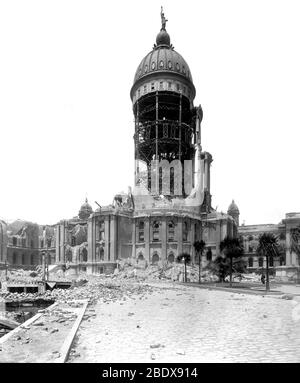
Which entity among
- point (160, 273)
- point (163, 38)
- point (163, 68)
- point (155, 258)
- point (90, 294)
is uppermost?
point (163, 38)

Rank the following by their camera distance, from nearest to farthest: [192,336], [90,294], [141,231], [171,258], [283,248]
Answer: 1. [192,336]
2. [90,294]
3. [171,258]
4. [141,231]
5. [283,248]

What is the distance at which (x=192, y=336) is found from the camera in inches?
607

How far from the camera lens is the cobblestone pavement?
470 inches

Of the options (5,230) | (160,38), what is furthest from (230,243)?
(160,38)

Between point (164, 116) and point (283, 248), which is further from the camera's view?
point (164, 116)

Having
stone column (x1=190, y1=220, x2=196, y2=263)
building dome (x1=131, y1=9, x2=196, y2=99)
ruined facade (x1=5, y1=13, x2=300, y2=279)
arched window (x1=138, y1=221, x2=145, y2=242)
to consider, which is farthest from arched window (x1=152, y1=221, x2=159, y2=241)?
building dome (x1=131, y1=9, x2=196, y2=99)

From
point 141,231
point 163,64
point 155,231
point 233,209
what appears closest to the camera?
point 155,231

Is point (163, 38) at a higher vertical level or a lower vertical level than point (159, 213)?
higher

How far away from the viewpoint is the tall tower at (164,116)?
307 ft

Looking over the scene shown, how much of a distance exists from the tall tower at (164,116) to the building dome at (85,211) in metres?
20.6

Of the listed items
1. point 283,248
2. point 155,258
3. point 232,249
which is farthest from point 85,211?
point 232,249

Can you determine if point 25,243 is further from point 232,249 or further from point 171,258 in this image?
point 232,249

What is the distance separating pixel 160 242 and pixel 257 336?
6684 centimetres

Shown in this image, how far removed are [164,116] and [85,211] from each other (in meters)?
33.1
